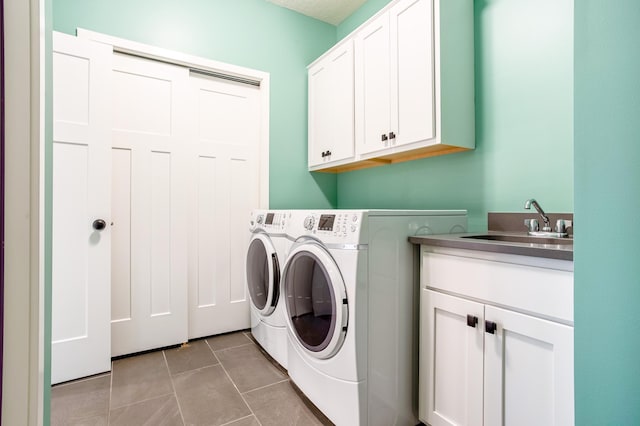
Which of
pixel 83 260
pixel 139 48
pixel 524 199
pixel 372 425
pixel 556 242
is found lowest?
pixel 372 425

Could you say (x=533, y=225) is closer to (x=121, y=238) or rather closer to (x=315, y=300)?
(x=315, y=300)

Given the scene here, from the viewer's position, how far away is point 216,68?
232 cm

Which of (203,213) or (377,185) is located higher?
(377,185)

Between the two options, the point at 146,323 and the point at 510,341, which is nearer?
the point at 510,341

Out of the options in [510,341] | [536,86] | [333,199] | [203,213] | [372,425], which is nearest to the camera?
[510,341]

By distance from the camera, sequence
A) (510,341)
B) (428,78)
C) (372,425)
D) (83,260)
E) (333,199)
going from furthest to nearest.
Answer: (333,199) → (83,260) → (428,78) → (372,425) → (510,341)

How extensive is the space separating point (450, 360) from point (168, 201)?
6.62 feet

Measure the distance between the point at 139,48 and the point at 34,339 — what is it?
2182mm

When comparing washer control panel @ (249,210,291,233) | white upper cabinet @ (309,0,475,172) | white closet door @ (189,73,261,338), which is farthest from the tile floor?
white upper cabinet @ (309,0,475,172)

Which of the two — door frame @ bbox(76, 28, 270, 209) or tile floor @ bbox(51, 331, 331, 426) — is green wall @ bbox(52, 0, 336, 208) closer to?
door frame @ bbox(76, 28, 270, 209)

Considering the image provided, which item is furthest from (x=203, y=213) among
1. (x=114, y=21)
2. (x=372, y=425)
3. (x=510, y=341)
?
(x=510, y=341)

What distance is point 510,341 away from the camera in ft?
3.36

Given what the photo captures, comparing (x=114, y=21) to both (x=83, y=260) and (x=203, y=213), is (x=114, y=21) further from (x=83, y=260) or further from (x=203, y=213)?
(x=83, y=260)

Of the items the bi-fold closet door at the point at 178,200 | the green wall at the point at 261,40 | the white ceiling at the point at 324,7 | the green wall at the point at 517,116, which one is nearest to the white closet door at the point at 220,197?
the bi-fold closet door at the point at 178,200
